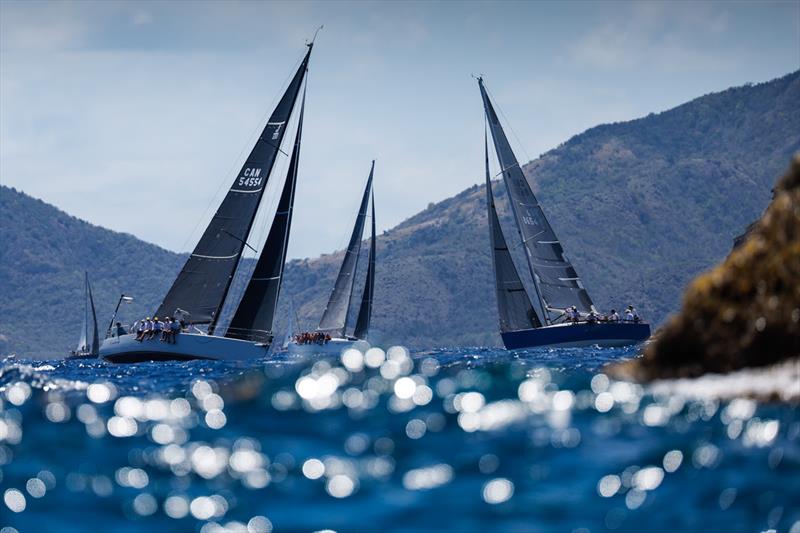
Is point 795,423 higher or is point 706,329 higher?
point 706,329

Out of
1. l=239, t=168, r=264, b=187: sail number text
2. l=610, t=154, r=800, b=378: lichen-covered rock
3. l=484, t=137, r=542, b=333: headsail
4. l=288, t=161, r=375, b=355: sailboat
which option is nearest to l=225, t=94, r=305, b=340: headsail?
l=239, t=168, r=264, b=187: sail number text

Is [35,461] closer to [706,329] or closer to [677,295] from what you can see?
[706,329]

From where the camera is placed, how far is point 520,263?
19775 cm

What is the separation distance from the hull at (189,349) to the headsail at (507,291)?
1412 centimetres

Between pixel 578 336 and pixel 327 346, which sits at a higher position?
pixel 327 346

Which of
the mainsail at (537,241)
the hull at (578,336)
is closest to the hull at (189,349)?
the hull at (578,336)

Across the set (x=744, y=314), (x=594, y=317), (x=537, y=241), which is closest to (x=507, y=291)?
(x=537, y=241)

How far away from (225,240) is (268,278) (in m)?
2.24

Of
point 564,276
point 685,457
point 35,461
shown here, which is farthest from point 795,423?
point 564,276

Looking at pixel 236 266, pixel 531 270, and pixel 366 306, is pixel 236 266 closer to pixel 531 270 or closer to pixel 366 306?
pixel 531 270

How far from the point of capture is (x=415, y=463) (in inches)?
434

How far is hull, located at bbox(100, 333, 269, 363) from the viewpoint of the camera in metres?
42.2

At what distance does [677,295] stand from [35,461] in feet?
583

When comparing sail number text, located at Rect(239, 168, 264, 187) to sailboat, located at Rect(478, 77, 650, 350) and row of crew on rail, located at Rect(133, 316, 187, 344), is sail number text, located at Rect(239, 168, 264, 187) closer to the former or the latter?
row of crew on rail, located at Rect(133, 316, 187, 344)
